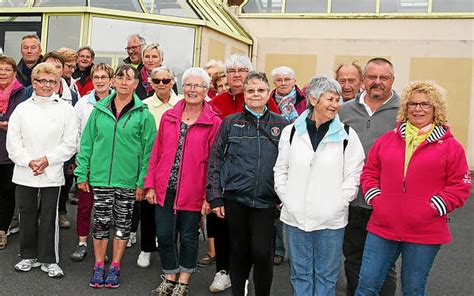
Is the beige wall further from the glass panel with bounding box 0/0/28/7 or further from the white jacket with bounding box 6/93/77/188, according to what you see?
the white jacket with bounding box 6/93/77/188

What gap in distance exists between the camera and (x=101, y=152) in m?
4.18

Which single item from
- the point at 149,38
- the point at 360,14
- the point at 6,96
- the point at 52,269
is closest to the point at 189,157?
the point at 52,269

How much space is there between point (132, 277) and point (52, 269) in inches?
29.3

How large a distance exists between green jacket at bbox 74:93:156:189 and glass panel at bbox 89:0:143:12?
6607mm

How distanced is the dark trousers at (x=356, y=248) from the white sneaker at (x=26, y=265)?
297cm

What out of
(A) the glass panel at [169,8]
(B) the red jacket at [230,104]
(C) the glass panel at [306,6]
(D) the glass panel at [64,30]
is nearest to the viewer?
(B) the red jacket at [230,104]

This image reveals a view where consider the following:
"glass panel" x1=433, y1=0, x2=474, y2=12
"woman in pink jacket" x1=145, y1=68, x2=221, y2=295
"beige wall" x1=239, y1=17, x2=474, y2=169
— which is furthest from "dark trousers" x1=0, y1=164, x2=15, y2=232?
"glass panel" x1=433, y1=0, x2=474, y2=12

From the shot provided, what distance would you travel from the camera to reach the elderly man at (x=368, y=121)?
358 centimetres

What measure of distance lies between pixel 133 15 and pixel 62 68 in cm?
491

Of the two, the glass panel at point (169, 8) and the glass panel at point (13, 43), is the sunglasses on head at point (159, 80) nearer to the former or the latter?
the glass panel at point (169, 8)

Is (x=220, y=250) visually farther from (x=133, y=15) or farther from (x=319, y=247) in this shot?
(x=133, y=15)

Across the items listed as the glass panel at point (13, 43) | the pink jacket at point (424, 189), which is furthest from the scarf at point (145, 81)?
the glass panel at point (13, 43)

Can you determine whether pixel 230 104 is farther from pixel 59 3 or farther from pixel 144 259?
pixel 59 3

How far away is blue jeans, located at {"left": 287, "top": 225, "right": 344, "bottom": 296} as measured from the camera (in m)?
3.33
